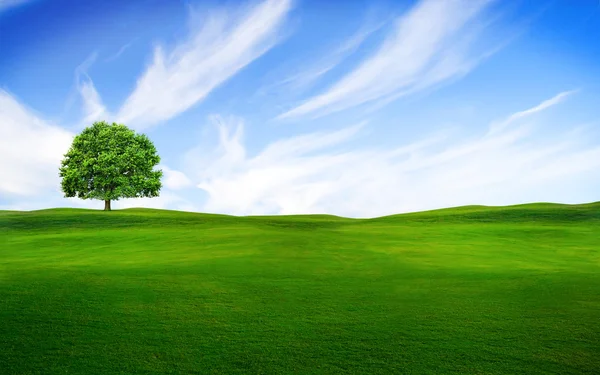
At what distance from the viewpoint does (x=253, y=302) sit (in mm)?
15039

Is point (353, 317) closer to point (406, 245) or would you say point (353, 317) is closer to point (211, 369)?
point (211, 369)

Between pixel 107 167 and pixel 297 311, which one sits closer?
pixel 297 311

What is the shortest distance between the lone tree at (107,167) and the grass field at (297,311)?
113 feet

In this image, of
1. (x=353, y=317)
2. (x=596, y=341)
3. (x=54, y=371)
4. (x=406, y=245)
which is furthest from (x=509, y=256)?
(x=54, y=371)

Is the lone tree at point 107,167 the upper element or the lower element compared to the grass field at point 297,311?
upper

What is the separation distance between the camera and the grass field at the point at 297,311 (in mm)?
11070

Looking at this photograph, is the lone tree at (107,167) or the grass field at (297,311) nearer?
the grass field at (297,311)

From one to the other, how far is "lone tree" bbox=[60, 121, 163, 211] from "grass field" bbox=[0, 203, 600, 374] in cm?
3457

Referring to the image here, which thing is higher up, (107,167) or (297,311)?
(107,167)

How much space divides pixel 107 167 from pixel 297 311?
168 feet

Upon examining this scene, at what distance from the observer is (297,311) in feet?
46.6

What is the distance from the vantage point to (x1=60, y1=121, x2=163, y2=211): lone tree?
5975cm

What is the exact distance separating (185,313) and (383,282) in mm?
7432

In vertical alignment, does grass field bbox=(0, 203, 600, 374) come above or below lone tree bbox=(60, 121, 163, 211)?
below
